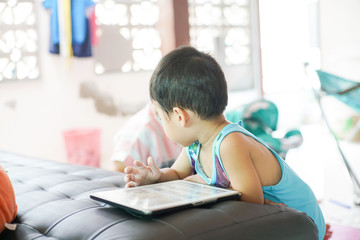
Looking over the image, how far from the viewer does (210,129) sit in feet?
4.31

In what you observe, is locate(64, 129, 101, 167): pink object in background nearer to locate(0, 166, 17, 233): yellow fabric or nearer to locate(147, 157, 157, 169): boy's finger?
locate(147, 157, 157, 169): boy's finger

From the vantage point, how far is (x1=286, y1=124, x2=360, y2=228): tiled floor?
8.55ft

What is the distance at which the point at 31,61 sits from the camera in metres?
3.77

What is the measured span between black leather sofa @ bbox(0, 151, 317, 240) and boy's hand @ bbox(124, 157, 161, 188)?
0.43 feet

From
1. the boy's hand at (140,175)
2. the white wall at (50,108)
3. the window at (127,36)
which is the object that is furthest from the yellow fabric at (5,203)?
the window at (127,36)

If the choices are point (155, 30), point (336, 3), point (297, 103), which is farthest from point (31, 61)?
point (297, 103)


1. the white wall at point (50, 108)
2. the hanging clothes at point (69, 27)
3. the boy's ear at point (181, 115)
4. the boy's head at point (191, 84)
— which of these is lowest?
the white wall at point (50, 108)

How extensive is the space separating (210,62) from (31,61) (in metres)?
2.88

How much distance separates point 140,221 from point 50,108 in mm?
3165

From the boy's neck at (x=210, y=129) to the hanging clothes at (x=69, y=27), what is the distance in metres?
2.84

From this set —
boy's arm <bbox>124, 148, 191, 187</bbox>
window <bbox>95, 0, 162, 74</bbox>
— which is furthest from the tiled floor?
window <bbox>95, 0, 162, 74</bbox>

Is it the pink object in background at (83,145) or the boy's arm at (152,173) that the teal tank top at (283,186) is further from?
the pink object in background at (83,145)

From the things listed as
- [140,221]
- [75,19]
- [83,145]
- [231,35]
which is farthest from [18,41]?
[140,221]

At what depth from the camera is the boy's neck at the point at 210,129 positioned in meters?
1.30
